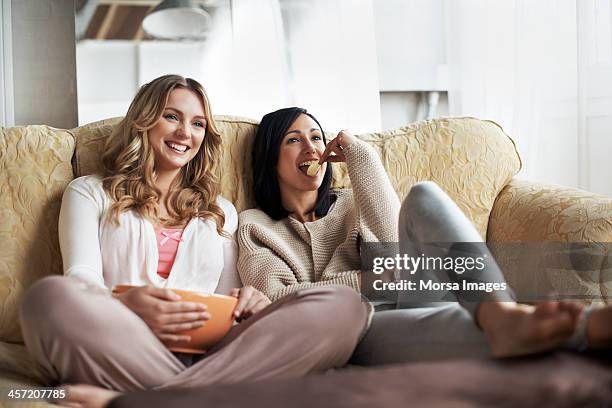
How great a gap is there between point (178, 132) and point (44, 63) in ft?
1.98

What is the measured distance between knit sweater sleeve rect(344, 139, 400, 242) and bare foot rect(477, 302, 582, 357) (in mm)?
587

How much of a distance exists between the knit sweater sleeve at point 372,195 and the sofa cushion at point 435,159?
16 centimetres

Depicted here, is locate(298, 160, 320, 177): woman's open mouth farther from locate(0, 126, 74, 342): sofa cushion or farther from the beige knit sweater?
locate(0, 126, 74, 342): sofa cushion

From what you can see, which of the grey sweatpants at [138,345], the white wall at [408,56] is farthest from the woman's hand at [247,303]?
the white wall at [408,56]

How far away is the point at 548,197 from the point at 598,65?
2.01 feet

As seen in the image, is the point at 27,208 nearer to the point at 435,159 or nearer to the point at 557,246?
the point at 435,159

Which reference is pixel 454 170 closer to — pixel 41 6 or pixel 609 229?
pixel 609 229

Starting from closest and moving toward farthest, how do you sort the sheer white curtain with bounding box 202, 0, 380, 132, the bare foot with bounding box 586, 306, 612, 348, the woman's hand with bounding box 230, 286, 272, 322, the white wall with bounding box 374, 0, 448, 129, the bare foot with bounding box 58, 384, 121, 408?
the bare foot with bounding box 586, 306, 612, 348, the bare foot with bounding box 58, 384, 121, 408, the woman's hand with bounding box 230, 286, 272, 322, the sheer white curtain with bounding box 202, 0, 380, 132, the white wall with bounding box 374, 0, 448, 129

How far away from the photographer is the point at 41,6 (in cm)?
185

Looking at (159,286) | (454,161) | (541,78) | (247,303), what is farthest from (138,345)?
(541,78)

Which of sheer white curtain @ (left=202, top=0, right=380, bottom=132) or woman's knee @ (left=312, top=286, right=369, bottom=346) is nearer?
woman's knee @ (left=312, top=286, right=369, bottom=346)

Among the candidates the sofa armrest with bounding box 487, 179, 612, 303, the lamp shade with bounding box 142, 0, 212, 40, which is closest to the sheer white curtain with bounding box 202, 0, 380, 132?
the lamp shade with bounding box 142, 0, 212, 40

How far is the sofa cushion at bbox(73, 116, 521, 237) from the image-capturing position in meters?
1.64

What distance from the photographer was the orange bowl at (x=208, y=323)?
1.05 metres
